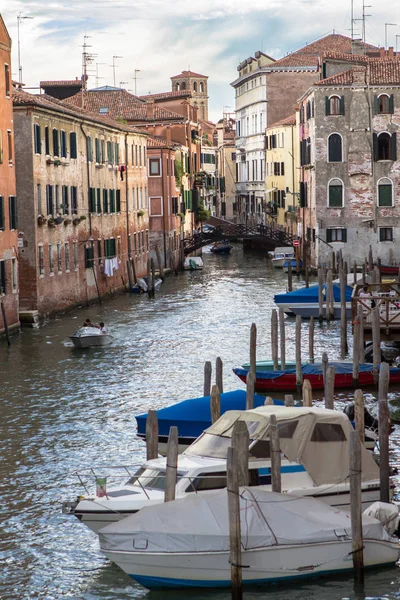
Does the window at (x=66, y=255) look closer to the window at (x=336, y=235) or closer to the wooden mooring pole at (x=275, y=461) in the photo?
the window at (x=336, y=235)

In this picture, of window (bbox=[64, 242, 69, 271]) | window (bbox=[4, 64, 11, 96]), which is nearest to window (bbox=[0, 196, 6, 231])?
window (bbox=[4, 64, 11, 96])

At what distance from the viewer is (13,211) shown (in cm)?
3747

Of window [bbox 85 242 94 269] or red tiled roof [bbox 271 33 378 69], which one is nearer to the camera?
window [bbox 85 242 94 269]

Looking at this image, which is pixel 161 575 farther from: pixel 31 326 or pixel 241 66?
pixel 241 66

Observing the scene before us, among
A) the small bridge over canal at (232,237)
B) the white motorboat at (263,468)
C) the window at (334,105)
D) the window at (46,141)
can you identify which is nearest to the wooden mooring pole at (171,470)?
the white motorboat at (263,468)

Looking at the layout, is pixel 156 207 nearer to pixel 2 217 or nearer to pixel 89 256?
pixel 89 256

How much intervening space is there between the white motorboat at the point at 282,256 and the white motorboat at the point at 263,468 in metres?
49.1

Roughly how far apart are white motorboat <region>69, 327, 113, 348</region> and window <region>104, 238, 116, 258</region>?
1673 cm

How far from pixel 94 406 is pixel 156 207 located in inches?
A: 1673

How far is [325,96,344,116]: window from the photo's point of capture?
5619cm

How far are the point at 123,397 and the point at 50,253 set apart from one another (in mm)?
16163

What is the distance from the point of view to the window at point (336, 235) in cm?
5753

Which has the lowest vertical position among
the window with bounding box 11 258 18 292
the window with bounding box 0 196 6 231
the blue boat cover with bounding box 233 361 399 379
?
the blue boat cover with bounding box 233 361 399 379

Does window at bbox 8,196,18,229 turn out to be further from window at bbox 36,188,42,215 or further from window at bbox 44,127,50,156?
window at bbox 44,127,50,156
